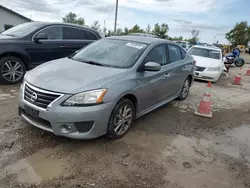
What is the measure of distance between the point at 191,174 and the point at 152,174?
55 cm

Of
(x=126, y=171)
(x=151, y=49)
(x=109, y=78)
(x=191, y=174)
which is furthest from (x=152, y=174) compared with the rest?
(x=151, y=49)

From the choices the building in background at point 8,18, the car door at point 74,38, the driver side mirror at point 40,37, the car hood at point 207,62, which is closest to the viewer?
the driver side mirror at point 40,37

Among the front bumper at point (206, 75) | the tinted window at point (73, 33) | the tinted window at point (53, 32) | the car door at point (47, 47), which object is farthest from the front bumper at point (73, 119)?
the front bumper at point (206, 75)

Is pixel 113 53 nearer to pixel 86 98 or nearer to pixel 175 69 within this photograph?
pixel 86 98

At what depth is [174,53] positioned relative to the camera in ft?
17.0

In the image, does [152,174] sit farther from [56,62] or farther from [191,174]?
[56,62]

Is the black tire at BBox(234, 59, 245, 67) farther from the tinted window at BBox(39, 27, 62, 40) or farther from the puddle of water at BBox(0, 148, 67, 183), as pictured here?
the puddle of water at BBox(0, 148, 67, 183)

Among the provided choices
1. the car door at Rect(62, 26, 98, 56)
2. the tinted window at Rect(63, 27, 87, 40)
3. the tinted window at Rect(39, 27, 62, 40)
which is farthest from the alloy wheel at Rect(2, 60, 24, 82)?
the tinted window at Rect(63, 27, 87, 40)

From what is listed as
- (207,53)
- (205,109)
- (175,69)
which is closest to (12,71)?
(175,69)

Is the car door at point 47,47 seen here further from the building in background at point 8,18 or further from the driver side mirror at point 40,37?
the building in background at point 8,18

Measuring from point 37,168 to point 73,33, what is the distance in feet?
16.5

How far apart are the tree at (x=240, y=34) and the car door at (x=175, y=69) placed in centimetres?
5990

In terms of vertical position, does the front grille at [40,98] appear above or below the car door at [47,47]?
below

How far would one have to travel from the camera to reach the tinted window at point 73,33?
6.69 metres
